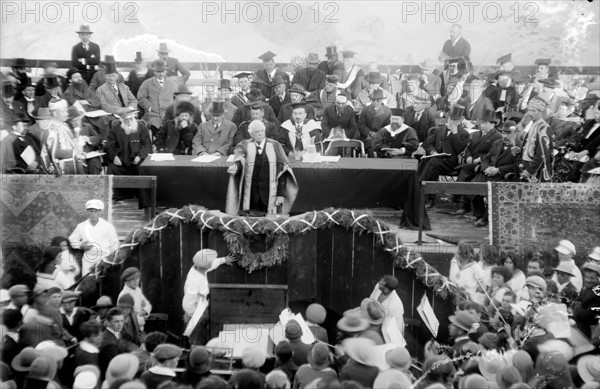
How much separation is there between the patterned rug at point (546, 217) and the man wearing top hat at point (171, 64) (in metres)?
7.08

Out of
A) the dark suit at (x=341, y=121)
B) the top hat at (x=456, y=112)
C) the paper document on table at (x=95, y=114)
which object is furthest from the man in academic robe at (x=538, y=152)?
the paper document on table at (x=95, y=114)

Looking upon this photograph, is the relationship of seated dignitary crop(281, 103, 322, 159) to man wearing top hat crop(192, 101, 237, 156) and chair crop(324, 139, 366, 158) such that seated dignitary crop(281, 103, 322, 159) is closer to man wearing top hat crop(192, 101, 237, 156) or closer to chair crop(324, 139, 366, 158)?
chair crop(324, 139, 366, 158)

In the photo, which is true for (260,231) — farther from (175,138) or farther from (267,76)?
(267,76)

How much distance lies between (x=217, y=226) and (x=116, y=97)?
5756mm

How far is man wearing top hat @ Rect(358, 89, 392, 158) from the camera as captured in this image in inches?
582

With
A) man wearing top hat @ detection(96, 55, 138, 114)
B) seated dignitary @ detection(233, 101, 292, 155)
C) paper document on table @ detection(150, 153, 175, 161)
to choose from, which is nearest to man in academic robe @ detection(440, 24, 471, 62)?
seated dignitary @ detection(233, 101, 292, 155)

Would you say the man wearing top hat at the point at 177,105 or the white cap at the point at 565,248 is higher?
the man wearing top hat at the point at 177,105

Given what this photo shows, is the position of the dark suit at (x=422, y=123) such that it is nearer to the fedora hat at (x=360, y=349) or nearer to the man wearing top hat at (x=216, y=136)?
the man wearing top hat at (x=216, y=136)

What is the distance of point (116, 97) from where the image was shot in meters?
15.1

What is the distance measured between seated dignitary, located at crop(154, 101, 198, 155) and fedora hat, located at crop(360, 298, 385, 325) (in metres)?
6.16

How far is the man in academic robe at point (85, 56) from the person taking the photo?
52.4ft

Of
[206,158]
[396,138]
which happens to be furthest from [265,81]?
[206,158]

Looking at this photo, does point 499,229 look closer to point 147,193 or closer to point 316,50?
point 147,193

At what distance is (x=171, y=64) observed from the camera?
1688cm
